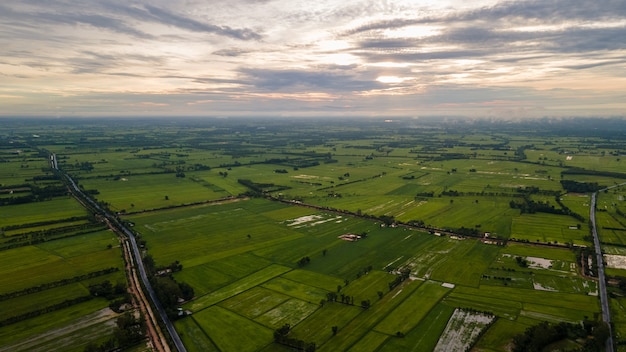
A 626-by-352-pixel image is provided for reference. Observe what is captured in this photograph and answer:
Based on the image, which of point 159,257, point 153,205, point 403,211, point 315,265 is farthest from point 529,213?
point 153,205

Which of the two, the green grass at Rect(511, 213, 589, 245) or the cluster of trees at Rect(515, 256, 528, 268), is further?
the green grass at Rect(511, 213, 589, 245)

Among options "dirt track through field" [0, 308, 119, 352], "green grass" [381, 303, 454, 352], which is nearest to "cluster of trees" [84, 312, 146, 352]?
"dirt track through field" [0, 308, 119, 352]

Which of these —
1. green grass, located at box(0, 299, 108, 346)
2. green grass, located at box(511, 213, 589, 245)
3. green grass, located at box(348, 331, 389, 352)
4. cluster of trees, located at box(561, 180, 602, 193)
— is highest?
cluster of trees, located at box(561, 180, 602, 193)

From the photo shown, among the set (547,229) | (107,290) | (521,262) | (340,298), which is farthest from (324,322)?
(547,229)

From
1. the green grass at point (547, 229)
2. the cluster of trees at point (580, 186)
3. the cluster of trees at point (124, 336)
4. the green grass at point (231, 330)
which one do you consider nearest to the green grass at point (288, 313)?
the green grass at point (231, 330)

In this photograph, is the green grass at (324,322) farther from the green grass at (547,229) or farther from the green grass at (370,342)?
the green grass at (547,229)

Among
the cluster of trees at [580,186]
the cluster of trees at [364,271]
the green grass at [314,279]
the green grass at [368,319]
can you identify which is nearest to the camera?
the green grass at [368,319]

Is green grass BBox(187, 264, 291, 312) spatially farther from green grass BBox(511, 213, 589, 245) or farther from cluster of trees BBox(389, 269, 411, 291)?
green grass BBox(511, 213, 589, 245)
